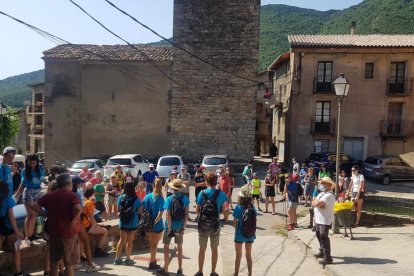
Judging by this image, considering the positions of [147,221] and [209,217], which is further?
[147,221]

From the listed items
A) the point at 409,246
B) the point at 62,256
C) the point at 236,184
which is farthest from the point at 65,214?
the point at 236,184

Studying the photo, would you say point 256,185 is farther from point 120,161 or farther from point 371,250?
point 120,161

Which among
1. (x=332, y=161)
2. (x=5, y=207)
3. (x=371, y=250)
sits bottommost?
(x=371, y=250)

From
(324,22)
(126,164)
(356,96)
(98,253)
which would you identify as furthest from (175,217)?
(324,22)

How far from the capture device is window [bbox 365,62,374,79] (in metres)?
27.1

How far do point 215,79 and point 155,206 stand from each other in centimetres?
2067

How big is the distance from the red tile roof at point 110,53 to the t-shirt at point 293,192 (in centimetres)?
1798

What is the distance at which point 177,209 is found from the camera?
276 inches

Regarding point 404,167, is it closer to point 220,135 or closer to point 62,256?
point 220,135

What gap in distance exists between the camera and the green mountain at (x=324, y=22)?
6200cm

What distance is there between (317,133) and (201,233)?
22074 mm

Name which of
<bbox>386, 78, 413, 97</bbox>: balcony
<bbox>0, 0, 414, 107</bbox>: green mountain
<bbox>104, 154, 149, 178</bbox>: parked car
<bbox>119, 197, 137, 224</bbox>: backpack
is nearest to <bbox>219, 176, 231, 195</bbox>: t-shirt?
<bbox>119, 197, 137, 224</bbox>: backpack

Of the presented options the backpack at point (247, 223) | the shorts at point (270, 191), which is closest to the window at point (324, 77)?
the shorts at point (270, 191)

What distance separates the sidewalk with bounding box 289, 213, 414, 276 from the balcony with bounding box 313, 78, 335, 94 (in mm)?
17122
